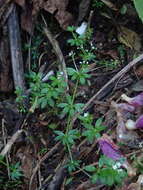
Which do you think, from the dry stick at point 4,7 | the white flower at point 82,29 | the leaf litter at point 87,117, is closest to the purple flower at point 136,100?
the leaf litter at point 87,117

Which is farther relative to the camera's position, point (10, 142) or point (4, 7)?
point (4, 7)

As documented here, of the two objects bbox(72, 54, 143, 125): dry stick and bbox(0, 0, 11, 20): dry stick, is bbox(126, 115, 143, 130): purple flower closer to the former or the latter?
bbox(72, 54, 143, 125): dry stick

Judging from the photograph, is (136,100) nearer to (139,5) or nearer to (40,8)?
(139,5)

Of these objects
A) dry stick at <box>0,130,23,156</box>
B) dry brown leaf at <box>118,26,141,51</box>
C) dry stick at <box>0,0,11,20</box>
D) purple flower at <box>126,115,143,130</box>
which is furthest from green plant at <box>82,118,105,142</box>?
dry stick at <box>0,0,11,20</box>

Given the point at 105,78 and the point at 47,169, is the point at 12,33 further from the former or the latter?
the point at 47,169

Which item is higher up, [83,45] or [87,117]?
[83,45]

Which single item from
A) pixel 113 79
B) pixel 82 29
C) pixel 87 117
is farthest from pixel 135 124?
pixel 82 29

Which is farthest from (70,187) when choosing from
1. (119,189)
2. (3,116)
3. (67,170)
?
(3,116)
